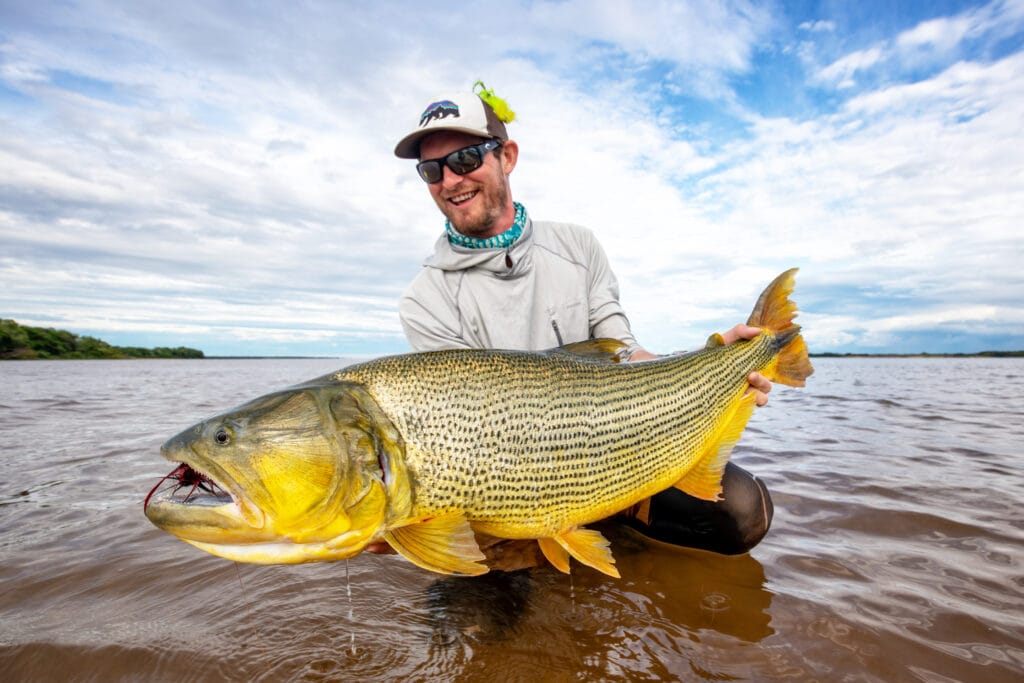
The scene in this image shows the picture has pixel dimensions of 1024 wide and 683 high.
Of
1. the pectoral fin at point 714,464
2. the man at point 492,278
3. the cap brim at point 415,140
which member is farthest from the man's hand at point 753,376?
the cap brim at point 415,140

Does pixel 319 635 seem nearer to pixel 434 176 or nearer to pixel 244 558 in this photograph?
pixel 244 558

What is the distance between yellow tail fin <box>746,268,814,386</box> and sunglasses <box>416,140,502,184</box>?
226 centimetres

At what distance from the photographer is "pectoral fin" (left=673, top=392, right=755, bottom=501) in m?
3.34

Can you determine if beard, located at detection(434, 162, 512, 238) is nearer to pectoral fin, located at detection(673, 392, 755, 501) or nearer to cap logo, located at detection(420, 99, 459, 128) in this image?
cap logo, located at detection(420, 99, 459, 128)

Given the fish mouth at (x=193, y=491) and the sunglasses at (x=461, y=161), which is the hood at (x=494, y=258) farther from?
the fish mouth at (x=193, y=491)

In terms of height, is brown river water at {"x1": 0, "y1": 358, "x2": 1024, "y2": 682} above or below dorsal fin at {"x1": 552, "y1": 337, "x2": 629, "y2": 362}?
below

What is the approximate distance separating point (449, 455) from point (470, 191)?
2357 millimetres

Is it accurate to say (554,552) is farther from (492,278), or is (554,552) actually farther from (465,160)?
(465,160)

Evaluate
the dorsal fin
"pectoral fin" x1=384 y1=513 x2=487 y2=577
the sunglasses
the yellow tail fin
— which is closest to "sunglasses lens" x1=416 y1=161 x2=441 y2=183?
the sunglasses

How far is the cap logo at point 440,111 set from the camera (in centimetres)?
397

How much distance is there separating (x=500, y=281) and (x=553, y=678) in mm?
2703

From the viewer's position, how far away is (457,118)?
3.95 meters

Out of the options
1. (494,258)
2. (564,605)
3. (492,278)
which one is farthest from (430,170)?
(564,605)

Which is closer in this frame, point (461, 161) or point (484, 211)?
point (461, 161)
